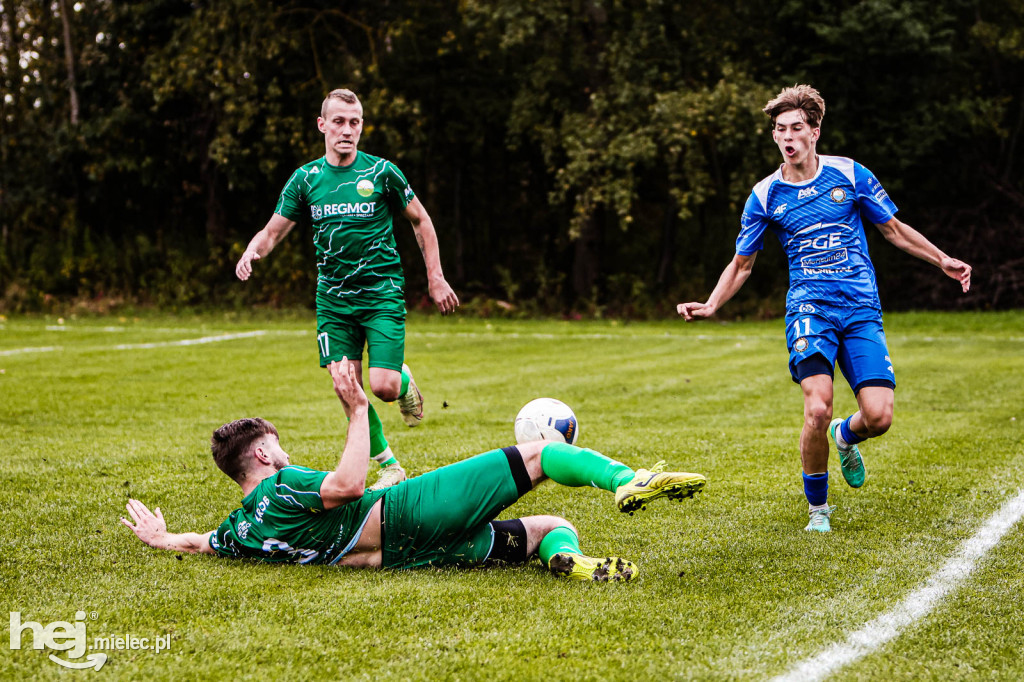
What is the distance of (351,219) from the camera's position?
5.89 m

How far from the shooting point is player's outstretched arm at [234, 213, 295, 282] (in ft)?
18.6

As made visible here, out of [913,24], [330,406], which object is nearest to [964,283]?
[330,406]

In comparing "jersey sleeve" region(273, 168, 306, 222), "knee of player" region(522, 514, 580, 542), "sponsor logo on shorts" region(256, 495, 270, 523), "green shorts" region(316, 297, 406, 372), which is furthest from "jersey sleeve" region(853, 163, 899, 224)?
"sponsor logo on shorts" region(256, 495, 270, 523)

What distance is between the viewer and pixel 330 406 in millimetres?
9867

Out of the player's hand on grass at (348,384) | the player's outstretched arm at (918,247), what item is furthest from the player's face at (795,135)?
the player's hand on grass at (348,384)

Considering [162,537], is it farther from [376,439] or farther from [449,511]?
[376,439]

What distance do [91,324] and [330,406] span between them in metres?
12.4

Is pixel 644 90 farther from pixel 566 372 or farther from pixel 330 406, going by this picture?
Result: pixel 330 406

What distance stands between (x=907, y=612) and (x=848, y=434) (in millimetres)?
1733

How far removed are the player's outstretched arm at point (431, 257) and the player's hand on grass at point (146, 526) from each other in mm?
2062

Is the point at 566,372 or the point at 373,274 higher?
the point at 373,274

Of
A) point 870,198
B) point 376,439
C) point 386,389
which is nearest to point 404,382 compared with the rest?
point 386,389

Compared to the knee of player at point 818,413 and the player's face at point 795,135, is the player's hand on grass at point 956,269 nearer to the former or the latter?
the player's face at point 795,135

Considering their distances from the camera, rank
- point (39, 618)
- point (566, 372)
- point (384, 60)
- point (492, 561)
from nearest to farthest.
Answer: point (39, 618), point (492, 561), point (566, 372), point (384, 60)
